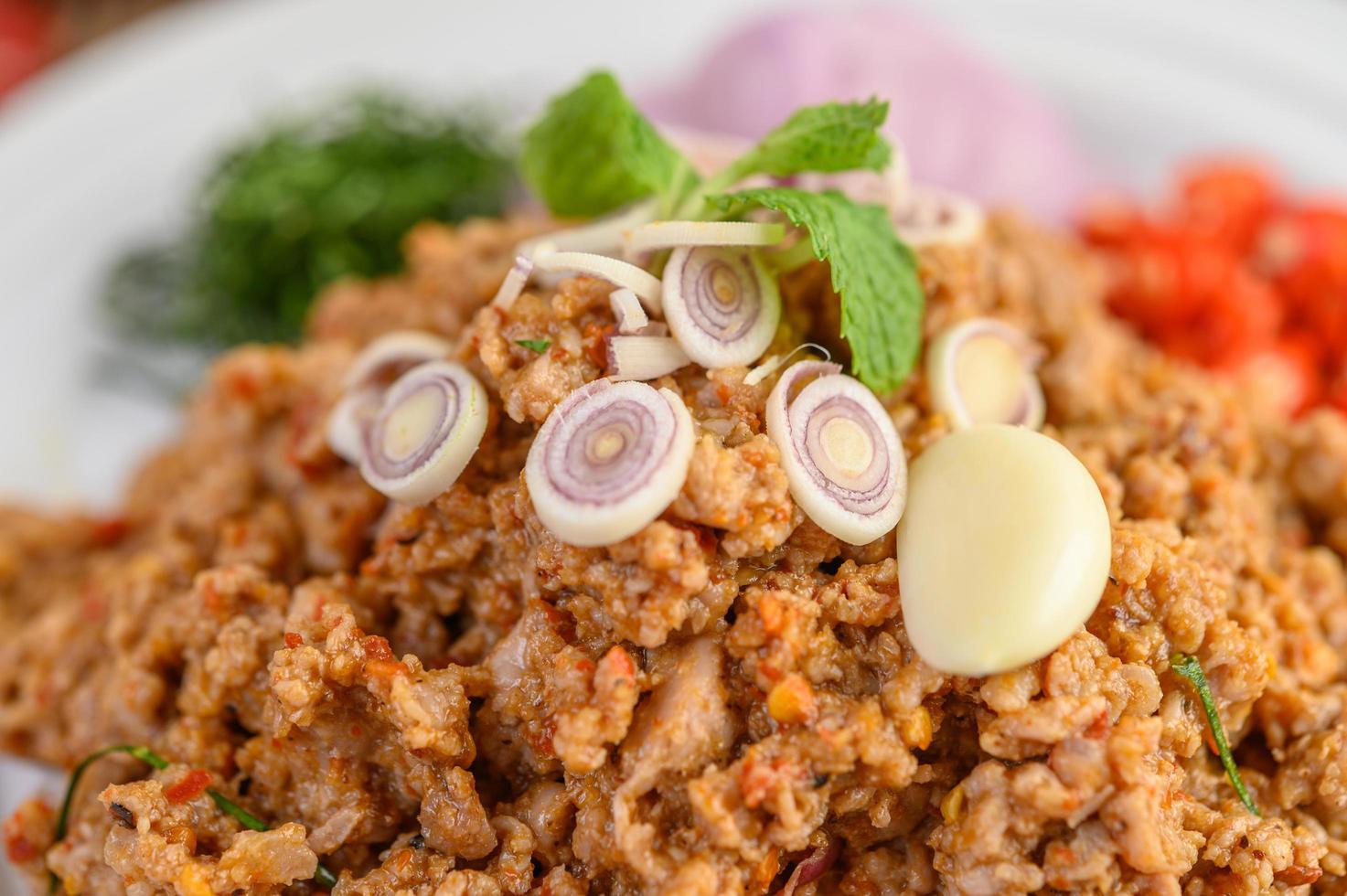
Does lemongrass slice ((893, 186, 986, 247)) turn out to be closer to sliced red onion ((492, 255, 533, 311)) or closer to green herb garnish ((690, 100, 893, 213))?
green herb garnish ((690, 100, 893, 213))

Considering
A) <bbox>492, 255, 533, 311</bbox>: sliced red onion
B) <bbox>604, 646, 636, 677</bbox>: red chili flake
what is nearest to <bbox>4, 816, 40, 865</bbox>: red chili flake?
<bbox>604, 646, 636, 677</bbox>: red chili flake

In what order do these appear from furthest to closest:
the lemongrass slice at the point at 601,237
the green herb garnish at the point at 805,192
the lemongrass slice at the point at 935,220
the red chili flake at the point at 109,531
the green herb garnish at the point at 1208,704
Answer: the red chili flake at the point at 109,531, the lemongrass slice at the point at 935,220, the lemongrass slice at the point at 601,237, the green herb garnish at the point at 805,192, the green herb garnish at the point at 1208,704

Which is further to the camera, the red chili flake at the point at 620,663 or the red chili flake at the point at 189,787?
the red chili flake at the point at 189,787

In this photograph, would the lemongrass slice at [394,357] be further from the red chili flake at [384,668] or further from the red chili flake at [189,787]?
the red chili flake at [189,787]

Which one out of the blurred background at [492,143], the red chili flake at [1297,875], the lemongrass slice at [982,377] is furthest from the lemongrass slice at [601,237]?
the red chili flake at [1297,875]

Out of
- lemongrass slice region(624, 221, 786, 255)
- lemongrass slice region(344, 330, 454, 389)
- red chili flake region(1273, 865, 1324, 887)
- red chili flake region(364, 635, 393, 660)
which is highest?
lemongrass slice region(624, 221, 786, 255)
